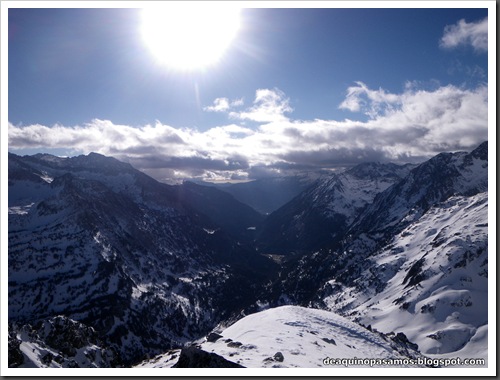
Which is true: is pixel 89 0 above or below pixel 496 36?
above

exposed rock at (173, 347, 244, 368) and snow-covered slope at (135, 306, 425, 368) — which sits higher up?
exposed rock at (173, 347, 244, 368)

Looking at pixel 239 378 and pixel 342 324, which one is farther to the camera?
pixel 342 324

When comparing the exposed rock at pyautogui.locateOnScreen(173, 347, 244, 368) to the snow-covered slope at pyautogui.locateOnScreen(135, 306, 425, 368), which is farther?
the snow-covered slope at pyautogui.locateOnScreen(135, 306, 425, 368)

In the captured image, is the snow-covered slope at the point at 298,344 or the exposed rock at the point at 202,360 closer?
the exposed rock at the point at 202,360

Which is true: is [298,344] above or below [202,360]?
below

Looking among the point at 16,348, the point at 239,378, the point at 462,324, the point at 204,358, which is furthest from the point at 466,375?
the point at 462,324

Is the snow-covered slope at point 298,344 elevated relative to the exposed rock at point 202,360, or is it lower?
lower

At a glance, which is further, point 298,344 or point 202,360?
point 298,344

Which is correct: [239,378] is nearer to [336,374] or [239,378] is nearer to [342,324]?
[336,374]
